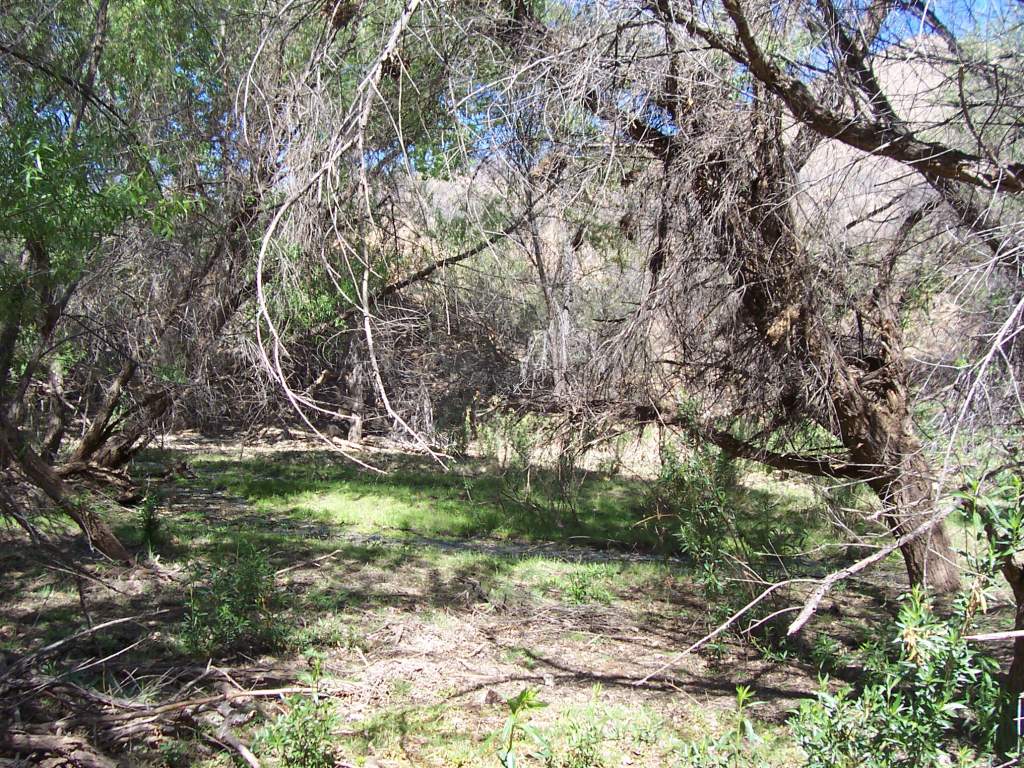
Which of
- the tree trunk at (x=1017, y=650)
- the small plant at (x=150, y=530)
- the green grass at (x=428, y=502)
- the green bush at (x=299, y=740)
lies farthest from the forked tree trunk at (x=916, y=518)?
the small plant at (x=150, y=530)

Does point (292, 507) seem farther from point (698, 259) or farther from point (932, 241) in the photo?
point (932, 241)

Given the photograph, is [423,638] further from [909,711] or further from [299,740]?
[909,711]

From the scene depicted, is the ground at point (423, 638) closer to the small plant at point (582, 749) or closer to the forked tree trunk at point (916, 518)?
the small plant at point (582, 749)

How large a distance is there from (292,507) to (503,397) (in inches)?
A: 141

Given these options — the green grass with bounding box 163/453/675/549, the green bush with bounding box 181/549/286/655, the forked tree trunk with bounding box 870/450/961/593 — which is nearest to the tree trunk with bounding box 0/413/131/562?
the green bush with bounding box 181/549/286/655

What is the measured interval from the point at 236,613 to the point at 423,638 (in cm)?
134

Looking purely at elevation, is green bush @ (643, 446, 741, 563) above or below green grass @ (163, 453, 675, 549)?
above

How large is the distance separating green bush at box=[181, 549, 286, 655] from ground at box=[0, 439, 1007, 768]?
0.8 inches

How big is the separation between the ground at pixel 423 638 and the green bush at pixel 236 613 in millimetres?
21

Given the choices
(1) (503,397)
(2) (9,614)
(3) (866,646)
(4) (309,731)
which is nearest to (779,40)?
(3) (866,646)

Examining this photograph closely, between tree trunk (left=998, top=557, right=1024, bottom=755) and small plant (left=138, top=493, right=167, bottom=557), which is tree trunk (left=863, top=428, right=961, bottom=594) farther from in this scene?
small plant (left=138, top=493, right=167, bottom=557)

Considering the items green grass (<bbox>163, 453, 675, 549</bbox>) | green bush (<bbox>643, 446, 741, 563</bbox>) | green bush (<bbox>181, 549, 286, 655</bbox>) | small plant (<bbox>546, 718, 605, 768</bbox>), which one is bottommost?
small plant (<bbox>546, 718, 605, 768</bbox>)

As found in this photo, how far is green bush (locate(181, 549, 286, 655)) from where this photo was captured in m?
5.41

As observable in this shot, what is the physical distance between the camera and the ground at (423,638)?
14.9 ft
